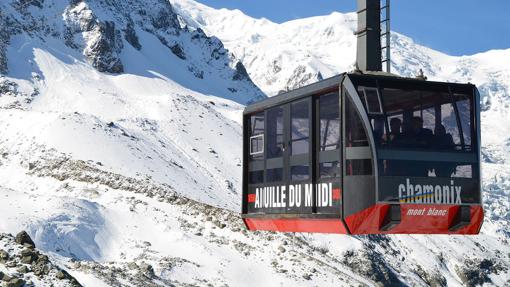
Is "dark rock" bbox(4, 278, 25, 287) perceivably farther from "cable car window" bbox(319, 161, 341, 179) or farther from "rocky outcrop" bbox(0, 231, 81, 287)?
"cable car window" bbox(319, 161, 341, 179)

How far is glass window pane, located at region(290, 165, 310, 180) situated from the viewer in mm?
17703

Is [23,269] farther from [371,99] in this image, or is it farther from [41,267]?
[371,99]

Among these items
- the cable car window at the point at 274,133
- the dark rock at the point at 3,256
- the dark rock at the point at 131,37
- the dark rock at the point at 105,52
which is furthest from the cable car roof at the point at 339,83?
the dark rock at the point at 131,37

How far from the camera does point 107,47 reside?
5217 inches

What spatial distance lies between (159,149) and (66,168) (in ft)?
53.4

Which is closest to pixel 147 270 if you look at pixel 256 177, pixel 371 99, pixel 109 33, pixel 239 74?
pixel 256 177

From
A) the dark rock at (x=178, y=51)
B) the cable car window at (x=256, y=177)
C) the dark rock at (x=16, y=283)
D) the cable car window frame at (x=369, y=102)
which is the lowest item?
the dark rock at (x=16, y=283)

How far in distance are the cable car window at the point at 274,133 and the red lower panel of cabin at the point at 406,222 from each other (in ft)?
6.87

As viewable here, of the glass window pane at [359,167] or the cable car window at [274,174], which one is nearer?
the glass window pane at [359,167]

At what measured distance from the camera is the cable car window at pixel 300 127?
1773cm

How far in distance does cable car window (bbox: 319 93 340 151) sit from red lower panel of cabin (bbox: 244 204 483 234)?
1614 millimetres

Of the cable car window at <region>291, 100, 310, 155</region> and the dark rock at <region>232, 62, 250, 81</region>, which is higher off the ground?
the dark rock at <region>232, 62, 250, 81</region>

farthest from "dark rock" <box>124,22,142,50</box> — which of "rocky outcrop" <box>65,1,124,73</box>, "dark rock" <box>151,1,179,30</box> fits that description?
"dark rock" <box>151,1,179,30</box>

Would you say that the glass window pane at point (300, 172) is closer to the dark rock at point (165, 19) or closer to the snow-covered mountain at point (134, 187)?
the snow-covered mountain at point (134, 187)
